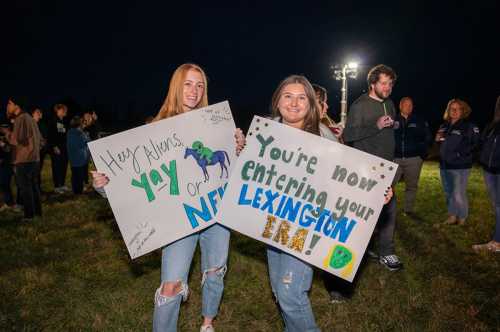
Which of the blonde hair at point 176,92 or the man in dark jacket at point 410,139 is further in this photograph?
the man in dark jacket at point 410,139

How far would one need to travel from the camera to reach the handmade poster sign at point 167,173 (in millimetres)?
2641

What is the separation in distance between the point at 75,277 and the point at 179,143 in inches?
107

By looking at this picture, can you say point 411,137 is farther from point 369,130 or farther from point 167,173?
point 167,173

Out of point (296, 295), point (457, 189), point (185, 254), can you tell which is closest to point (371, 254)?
point (457, 189)

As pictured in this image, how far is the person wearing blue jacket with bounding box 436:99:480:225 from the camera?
6.19m

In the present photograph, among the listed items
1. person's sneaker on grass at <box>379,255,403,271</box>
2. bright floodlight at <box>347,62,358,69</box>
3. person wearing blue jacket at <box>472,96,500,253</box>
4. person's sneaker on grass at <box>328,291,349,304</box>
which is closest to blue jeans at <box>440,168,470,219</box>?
person wearing blue jacket at <box>472,96,500,253</box>

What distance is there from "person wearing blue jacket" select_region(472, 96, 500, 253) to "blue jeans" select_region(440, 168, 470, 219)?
1.23 metres

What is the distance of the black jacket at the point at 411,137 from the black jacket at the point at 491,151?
1.47 metres

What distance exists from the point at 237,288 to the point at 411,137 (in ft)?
14.1

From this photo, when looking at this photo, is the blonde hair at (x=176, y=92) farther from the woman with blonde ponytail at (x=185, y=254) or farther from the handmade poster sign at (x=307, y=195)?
the handmade poster sign at (x=307, y=195)

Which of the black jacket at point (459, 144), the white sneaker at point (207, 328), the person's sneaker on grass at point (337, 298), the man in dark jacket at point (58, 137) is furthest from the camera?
the man in dark jacket at point (58, 137)

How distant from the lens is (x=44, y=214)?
7238 mm

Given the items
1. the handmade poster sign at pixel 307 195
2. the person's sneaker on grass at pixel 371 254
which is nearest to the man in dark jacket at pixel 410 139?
the person's sneaker on grass at pixel 371 254

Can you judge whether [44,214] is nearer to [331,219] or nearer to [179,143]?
[179,143]
